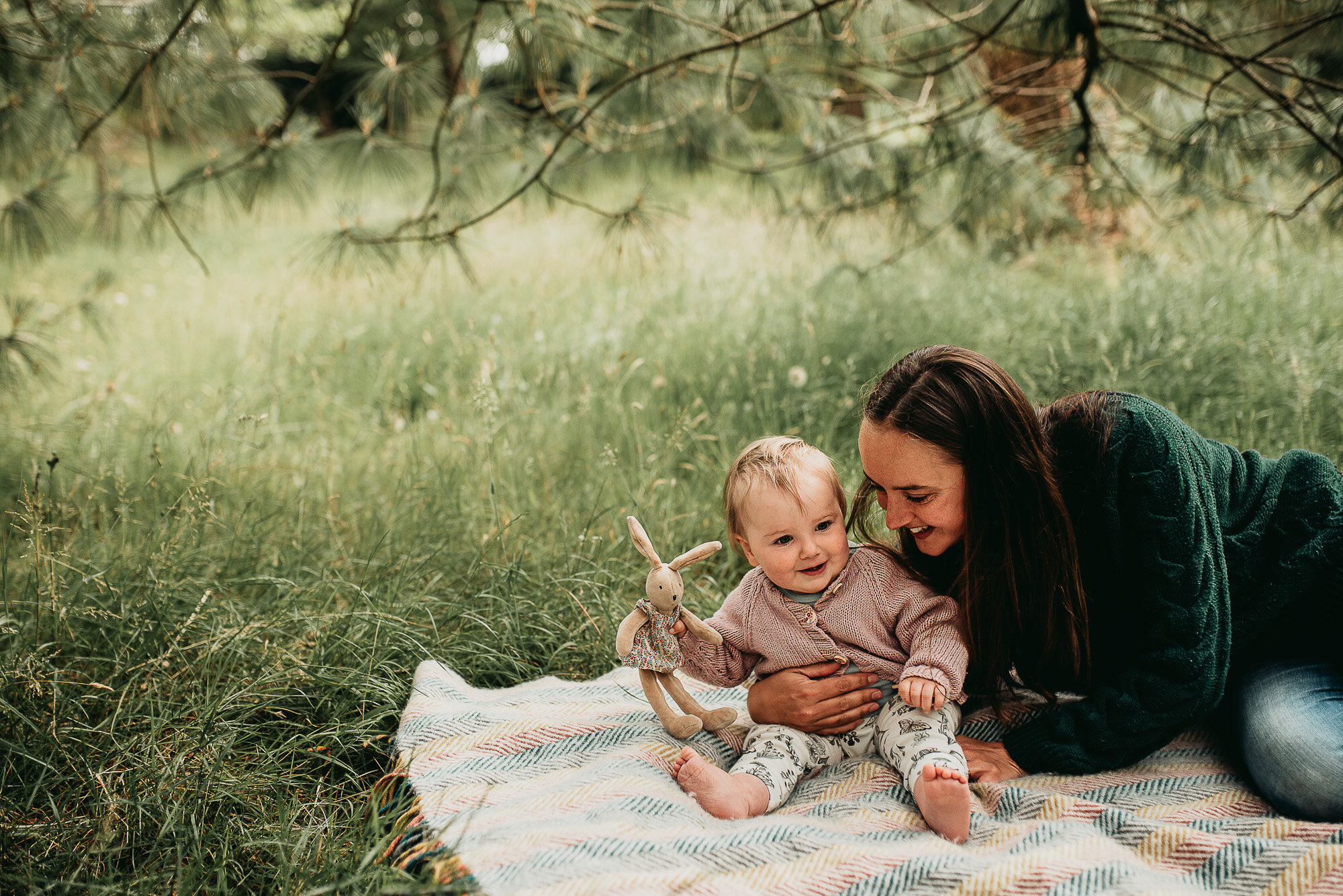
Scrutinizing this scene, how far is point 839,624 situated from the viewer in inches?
74.6

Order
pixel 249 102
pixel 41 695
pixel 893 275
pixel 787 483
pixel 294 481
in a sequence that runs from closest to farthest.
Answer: pixel 787 483 → pixel 41 695 → pixel 249 102 → pixel 294 481 → pixel 893 275

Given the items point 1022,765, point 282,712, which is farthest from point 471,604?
point 1022,765

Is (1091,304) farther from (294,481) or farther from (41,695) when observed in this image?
(41,695)

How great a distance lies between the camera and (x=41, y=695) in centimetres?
200

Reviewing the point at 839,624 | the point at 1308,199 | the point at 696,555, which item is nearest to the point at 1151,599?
the point at 839,624

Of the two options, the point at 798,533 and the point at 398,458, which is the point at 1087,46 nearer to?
the point at 798,533

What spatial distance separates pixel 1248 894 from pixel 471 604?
1822mm

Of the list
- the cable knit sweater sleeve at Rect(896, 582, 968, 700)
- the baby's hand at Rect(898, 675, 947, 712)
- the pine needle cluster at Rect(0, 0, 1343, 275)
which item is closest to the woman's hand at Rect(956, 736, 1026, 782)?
the cable knit sweater sleeve at Rect(896, 582, 968, 700)

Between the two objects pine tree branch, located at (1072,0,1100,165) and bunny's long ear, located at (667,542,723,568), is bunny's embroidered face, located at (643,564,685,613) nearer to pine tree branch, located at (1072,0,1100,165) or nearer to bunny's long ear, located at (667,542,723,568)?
bunny's long ear, located at (667,542,723,568)

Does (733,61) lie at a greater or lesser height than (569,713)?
greater

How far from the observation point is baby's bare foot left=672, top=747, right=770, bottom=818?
5.59ft

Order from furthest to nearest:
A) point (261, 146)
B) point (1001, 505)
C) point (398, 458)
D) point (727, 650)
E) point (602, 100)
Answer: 1. point (398, 458)
2. point (261, 146)
3. point (602, 100)
4. point (727, 650)
5. point (1001, 505)

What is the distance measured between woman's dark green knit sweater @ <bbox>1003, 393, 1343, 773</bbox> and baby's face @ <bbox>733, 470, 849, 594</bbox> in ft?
1.57

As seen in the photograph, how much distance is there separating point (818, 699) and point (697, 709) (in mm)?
262
